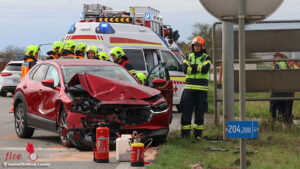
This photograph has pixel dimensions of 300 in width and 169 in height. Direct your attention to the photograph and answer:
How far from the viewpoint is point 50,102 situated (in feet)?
34.1

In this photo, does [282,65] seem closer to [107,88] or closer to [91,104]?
[107,88]

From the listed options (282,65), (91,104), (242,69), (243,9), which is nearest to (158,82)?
(91,104)

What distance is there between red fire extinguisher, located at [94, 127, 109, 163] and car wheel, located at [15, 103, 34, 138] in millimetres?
3275

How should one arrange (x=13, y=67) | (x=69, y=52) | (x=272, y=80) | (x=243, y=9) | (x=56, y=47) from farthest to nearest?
(x=13, y=67) < (x=56, y=47) < (x=69, y=52) < (x=272, y=80) < (x=243, y=9)

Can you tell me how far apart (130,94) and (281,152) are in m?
2.54

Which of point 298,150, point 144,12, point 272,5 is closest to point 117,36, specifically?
point 144,12

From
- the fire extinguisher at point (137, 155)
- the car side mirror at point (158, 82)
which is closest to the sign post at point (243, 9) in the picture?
the fire extinguisher at point (137, 155)

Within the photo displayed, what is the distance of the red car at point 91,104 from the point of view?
9.49 meters

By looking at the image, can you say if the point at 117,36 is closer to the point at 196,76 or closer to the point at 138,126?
the point at 196,76

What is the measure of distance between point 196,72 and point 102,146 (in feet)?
11.0

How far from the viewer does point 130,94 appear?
9844 millimetres

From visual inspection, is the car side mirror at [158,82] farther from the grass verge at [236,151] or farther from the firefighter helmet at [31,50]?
the firefighter helmet at [31,50]

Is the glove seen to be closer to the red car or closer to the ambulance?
the red car

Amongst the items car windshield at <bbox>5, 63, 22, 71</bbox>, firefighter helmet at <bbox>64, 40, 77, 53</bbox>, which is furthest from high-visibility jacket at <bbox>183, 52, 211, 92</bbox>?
car windshield at <bbox>5, 63, 22, 71</bbox>
